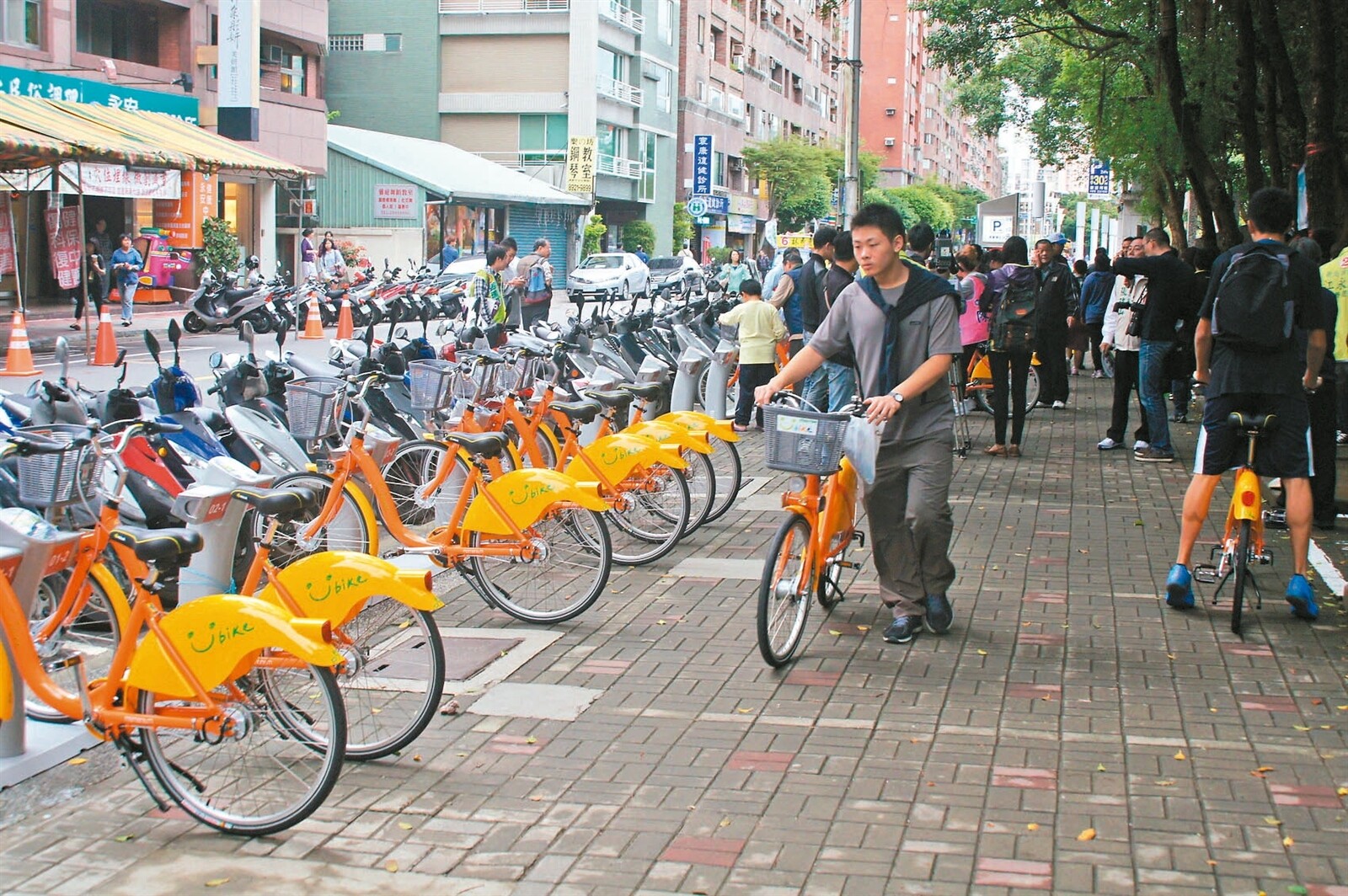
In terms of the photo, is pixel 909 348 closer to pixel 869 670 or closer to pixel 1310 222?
pixel 869 670

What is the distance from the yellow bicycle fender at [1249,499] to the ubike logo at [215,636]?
4559mm

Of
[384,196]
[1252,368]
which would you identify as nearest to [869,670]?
[1252,368]

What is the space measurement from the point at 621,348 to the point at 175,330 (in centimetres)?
695

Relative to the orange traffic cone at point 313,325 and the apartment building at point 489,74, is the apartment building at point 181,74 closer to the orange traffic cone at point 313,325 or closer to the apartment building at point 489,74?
the orange traffic cone at point 313,325

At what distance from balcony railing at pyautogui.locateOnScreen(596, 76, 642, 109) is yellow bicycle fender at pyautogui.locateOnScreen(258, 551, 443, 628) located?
4901cm

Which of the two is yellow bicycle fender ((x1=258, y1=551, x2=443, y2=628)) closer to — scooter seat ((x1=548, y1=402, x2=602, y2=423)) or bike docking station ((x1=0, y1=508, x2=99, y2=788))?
bike docking station ((x1=0, y1=508, x2=99, y2=788))

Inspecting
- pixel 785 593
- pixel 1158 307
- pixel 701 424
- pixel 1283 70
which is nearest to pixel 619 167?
pixel 1283 70

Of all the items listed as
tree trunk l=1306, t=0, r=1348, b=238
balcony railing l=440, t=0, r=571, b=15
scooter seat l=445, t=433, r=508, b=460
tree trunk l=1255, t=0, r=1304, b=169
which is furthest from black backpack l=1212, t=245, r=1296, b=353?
balcony railing l=440, t=0, r=571, b=15

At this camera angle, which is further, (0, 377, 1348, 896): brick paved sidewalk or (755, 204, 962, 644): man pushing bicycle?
(755, 204, 962, 644): man pushing bicycle

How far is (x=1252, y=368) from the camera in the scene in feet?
22.4

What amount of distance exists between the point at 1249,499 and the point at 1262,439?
0.32 meters

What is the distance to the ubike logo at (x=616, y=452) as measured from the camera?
7.88 metres

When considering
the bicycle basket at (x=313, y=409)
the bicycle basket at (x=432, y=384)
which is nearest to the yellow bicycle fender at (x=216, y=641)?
the bicycle basket at (x=313, y=409)

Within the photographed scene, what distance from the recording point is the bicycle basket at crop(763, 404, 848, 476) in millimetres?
5879
